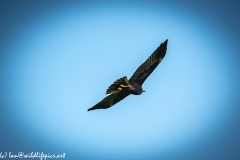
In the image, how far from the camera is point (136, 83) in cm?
1062

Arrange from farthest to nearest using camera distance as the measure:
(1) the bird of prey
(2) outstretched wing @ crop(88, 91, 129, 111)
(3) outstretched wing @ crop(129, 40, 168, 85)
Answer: (3) outstretched wing @ crop(129, 40, 168, 85)
(2) outstretched wing @ crop(88, 91, 129, 111)
(1) the bird of prey

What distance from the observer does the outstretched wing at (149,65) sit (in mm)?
10359

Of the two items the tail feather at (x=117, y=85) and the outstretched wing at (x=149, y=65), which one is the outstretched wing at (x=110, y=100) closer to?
the tail feather at (x=117, y=85)

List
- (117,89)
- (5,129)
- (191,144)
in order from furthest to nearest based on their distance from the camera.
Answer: (191,144)
(5,129)
(117,89)

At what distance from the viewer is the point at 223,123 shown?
3039 inches

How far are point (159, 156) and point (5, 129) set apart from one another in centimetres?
3401

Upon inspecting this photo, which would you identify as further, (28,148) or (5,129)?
(5,129)

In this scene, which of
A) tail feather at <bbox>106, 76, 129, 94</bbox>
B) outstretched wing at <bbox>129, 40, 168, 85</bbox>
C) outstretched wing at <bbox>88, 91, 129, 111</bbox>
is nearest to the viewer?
tail feather at <bbox>106, 76, 129, 94</bbox>

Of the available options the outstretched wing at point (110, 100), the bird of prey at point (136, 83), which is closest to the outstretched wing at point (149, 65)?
the bird of prey at point (136, 83)

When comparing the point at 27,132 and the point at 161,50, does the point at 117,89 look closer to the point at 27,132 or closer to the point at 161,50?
the point at 161,50

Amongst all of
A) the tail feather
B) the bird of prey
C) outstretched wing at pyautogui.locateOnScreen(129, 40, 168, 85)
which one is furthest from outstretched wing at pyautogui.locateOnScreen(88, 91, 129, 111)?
outstretched wing at pyautogui.locateOnScreen(129, 40, 168, 85)

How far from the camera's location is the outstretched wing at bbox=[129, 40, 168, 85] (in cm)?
1036

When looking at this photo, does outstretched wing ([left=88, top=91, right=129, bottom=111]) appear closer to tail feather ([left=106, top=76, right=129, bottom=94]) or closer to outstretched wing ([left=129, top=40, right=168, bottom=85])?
tail feather ([left=106, top=76, right=129, bottom=94])

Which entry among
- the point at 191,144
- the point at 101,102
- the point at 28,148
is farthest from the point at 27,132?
the point at 101,102
